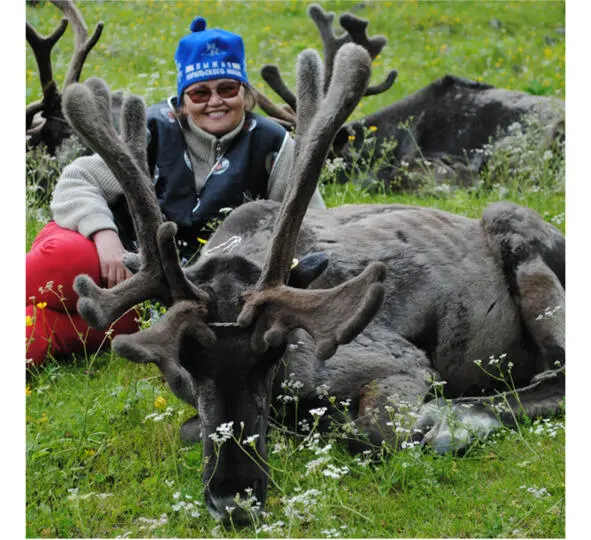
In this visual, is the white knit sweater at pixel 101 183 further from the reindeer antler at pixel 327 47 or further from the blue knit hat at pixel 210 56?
the reindeer antler at pixel 327 47

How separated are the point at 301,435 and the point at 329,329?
2.39 feet

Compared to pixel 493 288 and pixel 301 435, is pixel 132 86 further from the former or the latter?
pixel 301 435

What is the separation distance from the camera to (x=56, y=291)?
5.68 meters

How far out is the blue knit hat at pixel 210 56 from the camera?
589cm

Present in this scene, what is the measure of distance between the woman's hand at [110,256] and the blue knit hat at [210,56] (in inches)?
42.6

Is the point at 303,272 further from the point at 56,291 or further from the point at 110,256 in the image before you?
the point at 56,291

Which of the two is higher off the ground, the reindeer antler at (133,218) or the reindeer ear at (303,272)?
the reindeer antler at (133,218)

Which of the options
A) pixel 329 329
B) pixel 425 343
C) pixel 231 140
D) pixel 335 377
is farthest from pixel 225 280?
pixel 231 140

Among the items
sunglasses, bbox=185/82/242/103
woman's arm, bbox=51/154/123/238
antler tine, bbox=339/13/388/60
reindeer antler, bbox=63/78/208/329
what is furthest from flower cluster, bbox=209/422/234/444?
antler tine, bbox=339/13/388/60

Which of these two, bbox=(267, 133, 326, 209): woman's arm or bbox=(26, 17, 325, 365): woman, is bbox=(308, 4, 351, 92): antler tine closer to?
bbox=(26, 17, 325, 365): woman

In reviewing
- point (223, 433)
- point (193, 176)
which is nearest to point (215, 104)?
point (193, 176)

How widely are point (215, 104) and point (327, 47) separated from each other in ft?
11.3

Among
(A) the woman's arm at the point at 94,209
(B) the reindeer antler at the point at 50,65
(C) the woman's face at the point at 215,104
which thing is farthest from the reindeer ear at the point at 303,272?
(B) the reindeer antler at the point at 50,65

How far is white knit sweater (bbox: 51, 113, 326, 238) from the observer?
18.7ft
